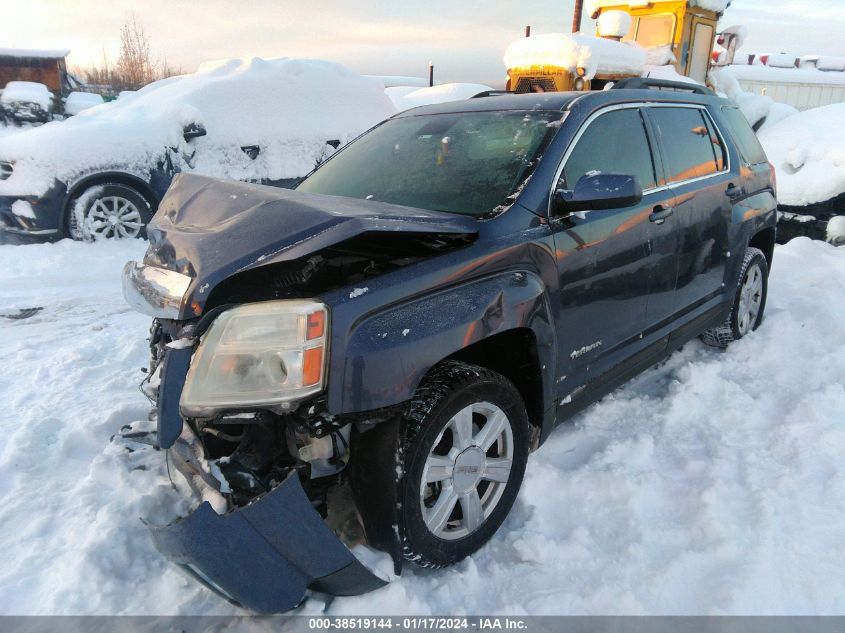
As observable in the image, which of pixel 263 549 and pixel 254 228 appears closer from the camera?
pixel 263 549

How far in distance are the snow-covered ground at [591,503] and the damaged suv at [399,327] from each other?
28 cm

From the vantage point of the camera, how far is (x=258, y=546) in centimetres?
172

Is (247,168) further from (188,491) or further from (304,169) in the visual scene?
(188,491)

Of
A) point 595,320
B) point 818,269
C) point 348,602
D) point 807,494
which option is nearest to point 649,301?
point 595,320

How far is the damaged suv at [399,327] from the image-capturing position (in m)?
1.79

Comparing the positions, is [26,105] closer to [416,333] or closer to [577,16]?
[577,16]

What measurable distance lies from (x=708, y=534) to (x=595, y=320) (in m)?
0.98

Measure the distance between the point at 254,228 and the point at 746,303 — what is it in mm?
3681

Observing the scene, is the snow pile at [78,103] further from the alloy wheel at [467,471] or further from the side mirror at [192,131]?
the alloy wheel at [467,471]

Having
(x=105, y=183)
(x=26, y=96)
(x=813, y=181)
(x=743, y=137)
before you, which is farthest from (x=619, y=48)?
(x=26, y=96)

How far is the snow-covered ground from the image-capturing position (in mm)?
2090

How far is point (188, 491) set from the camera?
2.18m

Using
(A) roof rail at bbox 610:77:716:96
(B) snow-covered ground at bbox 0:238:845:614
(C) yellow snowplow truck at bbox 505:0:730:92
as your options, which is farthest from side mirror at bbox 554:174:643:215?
(C) yellow snowplow truck at bbox 505:0:730:92

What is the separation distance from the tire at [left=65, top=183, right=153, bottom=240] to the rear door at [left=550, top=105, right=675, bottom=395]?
16.7 ft
